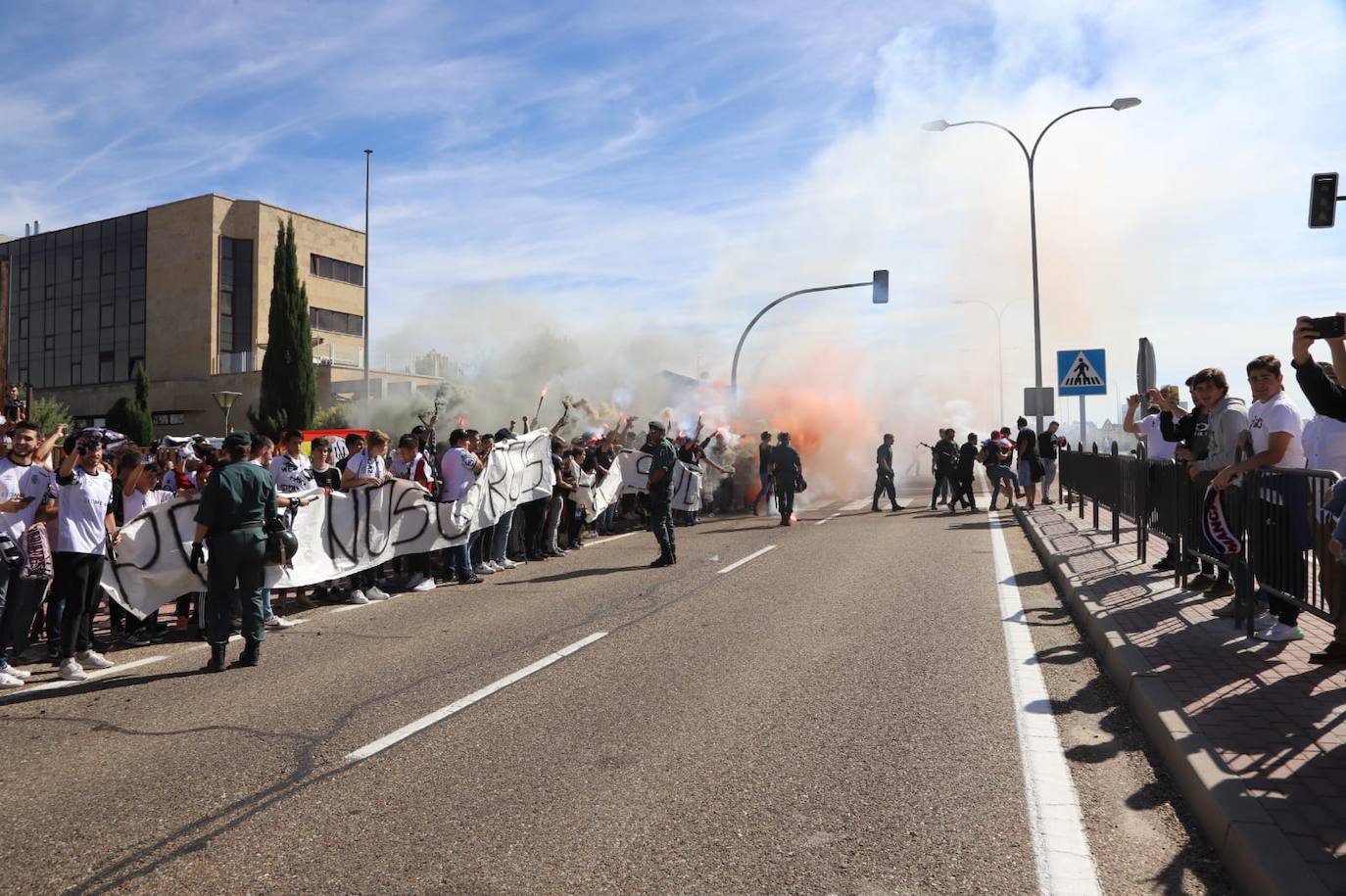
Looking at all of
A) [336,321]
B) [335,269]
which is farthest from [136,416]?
[335,269]

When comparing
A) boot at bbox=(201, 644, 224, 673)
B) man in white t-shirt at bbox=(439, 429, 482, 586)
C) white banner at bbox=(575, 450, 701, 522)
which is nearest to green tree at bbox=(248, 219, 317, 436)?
white banner at bbox=(575, 450, 701, 522)

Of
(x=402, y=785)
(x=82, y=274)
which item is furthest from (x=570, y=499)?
(x=82, y=274)

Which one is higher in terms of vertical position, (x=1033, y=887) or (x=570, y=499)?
(x=570, y=499)

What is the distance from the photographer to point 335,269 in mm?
53625

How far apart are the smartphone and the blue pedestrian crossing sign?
1356cm

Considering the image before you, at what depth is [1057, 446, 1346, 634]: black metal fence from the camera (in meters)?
5.86

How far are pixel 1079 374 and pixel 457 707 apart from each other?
648 inches

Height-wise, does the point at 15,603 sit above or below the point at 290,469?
below

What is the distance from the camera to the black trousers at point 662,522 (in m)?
12.8

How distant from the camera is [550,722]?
18.0ft

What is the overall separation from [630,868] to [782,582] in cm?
753

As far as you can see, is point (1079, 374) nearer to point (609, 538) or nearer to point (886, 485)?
point (886, 485)

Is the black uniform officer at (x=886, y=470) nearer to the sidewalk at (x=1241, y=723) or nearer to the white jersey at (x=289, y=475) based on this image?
the sidewalk at (x=1241, y=723)

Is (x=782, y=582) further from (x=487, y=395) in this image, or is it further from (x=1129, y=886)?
(x=487, y=395)
